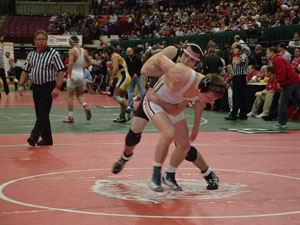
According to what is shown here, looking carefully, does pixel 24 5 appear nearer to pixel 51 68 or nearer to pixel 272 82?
pixel 272 82

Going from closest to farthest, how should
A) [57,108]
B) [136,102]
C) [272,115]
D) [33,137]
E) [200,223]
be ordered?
[200,223], [33,137], [272,115], [57,108], [136,102]

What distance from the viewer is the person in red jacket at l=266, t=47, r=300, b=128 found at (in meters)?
11.3

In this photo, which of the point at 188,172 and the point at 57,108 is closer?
the point at 188,172

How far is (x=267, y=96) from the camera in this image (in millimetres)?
13383

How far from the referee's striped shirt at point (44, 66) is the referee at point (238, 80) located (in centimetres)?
565

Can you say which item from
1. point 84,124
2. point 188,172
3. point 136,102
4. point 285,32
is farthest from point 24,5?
point 188,172

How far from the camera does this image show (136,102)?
63.2 ft

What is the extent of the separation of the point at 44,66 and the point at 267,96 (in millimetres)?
6668

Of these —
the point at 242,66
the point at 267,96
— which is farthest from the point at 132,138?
the point at 267,96

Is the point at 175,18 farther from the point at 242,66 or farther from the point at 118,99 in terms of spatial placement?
the point at 118,99

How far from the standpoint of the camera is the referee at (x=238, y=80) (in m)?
13.0

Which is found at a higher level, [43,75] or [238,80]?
[43,75]

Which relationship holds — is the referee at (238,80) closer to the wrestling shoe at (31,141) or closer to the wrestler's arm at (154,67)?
the wrestling shoe at (31,141)

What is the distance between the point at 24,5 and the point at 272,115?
33372mm
